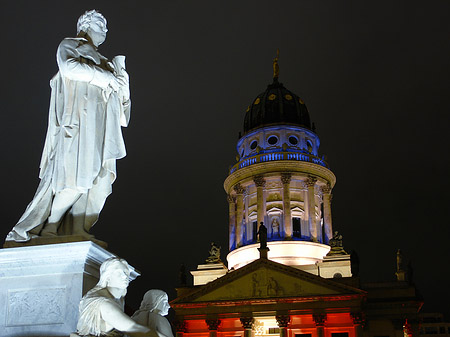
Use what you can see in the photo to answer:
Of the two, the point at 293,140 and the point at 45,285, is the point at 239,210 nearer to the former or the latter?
the point at 293,140

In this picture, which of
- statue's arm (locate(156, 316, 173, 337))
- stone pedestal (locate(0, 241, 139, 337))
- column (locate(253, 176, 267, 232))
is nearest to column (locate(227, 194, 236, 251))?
column (locate(253, 176, 267, 232))

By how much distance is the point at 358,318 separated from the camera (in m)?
44.2

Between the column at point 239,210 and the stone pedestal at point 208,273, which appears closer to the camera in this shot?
the stone pedestal at point 208,273

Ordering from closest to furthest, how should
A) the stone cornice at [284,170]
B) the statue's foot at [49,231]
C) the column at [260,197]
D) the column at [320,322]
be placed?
1. the statue's foot at [49,231]
2. the column at [320,322]
3. the column at [260,197]
4. the stone cornice at [284,170]

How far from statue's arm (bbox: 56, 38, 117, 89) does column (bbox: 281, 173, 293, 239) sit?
170 ft

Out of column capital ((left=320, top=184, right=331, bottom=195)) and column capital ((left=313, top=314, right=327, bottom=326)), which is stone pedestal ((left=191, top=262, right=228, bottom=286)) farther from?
column capital ((left=313, top=314, right=327, bottom=326))

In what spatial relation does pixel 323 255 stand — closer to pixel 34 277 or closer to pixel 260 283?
pixel 260 283

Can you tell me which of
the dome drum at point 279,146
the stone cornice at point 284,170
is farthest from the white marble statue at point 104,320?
the dome drum at point 279,146

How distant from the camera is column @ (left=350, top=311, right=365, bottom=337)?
4397 centimetres

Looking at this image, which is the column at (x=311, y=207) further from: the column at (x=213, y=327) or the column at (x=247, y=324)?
the column at (x=213, y=327)

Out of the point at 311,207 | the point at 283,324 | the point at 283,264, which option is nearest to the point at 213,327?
the point at 283,324

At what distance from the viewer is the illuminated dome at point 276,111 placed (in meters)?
63.5

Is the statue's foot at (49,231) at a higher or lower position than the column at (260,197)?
lower

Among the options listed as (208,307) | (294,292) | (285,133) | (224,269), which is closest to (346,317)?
(294,292)
